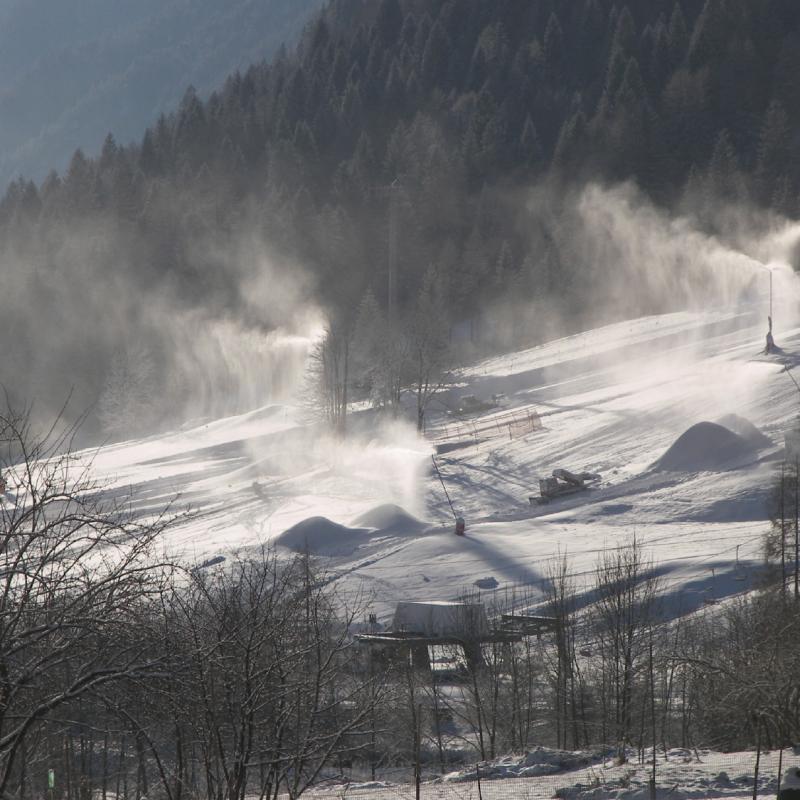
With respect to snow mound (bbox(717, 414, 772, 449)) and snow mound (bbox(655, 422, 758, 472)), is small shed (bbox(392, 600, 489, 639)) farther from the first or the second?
snow mound (bbox(717, 414, 772, 449))

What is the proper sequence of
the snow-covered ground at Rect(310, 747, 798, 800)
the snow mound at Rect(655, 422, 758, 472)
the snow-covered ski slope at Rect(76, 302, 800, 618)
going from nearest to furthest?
the snow-covered ground at Rect(310, 747, 798, 800) → the snow-covered ski slope at Rect(76, 302, 800, 618) → the snow mound at Rect(655, 422, 758, 472)

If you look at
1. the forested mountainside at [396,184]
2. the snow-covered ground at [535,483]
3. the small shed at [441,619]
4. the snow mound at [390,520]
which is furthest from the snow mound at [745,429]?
the forested mountainside at [396,184]

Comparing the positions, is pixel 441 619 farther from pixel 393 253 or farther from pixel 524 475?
pixel 393 253

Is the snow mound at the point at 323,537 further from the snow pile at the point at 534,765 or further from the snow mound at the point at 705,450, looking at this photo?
the snow pile at the point at 534,765

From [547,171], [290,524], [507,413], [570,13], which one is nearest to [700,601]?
[290,524]

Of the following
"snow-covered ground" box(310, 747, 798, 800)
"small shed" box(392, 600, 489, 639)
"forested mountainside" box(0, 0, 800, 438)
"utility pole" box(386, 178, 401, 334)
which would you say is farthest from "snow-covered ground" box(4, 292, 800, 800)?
"forested mountainside" box(0, 0, 800, 438)

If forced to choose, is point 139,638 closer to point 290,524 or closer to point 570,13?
point 290,524

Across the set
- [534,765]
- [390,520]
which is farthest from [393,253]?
[534,765]
